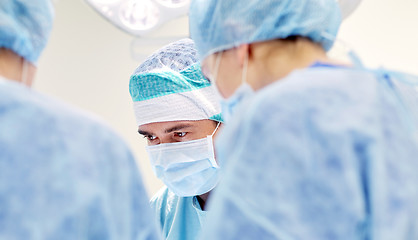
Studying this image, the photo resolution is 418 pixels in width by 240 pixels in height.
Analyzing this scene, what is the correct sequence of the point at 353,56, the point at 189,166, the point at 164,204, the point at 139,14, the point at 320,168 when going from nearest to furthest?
the point at 320,168 < the point at 353,56 < the point at 189,166 < the point at 164,204 < the point at 139,14

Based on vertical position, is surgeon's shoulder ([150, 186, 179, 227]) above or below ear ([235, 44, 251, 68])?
below

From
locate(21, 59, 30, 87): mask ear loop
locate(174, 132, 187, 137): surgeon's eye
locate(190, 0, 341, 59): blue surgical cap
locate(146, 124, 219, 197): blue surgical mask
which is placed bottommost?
locate(146, 124, 219, 197): blue surgical mask

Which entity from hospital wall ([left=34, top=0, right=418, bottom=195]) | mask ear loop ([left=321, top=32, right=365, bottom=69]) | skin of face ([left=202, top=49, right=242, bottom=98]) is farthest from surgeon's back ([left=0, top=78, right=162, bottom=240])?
hospital wall ([left=34, top=0, right=418, bottom=195])

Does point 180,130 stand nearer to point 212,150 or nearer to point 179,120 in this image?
point 179,120

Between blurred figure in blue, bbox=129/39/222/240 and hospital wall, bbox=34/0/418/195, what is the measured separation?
873 mm

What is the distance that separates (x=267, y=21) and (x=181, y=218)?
114cm

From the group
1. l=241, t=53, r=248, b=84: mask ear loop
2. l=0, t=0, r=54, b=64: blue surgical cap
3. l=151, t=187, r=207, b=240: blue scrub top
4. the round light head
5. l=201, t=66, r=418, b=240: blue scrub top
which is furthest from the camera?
the round light head

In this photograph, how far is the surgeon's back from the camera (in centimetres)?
74

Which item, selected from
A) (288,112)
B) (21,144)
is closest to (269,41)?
(288,112)

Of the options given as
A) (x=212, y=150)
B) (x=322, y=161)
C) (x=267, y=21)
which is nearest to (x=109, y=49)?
(x=212, y=150)

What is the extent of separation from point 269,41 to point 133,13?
163 centimetres

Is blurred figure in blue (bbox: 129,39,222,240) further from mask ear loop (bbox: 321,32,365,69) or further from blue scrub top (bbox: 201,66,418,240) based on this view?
blue scrub top (bbox: 201,66,418,240)

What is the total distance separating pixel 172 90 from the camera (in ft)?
5.79

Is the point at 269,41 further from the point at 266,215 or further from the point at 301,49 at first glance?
the point at 266,215
